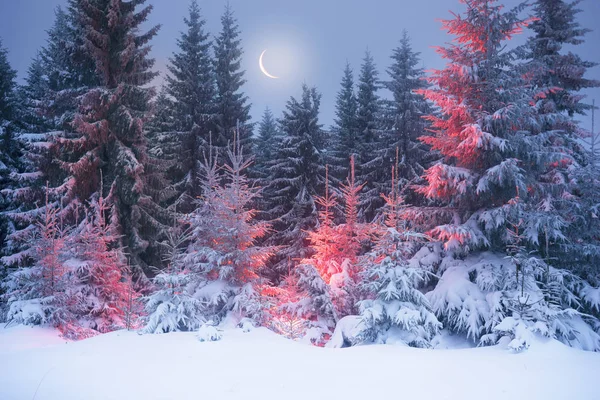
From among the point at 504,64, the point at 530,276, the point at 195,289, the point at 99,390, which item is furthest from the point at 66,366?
the point at 504,64

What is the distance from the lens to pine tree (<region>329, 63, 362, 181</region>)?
22.0 metres

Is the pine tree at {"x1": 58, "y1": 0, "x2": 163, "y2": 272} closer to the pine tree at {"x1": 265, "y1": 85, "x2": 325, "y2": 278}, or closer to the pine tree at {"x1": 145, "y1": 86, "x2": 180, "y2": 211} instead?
the pine tree at {"x1": 145, "y1": 86, "x2": 180, "y2": 211}

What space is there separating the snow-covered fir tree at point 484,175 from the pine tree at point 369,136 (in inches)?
359

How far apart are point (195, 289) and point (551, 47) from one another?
54.5ft

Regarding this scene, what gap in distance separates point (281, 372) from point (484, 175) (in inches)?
305

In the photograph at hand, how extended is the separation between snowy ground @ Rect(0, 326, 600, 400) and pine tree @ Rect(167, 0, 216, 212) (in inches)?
551

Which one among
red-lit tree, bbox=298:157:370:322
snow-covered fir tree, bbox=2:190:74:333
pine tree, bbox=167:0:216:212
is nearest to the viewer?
snow-covered fir tree, bbox=2:190:74:333

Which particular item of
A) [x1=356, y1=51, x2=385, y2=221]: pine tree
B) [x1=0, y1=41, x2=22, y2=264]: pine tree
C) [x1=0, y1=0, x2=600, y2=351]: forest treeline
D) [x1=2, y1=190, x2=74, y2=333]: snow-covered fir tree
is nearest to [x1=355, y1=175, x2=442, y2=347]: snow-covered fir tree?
[x1=0, y1=0, x2=600, y2=351]: forest treeline

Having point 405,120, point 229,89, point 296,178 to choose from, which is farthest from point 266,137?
point 405,120

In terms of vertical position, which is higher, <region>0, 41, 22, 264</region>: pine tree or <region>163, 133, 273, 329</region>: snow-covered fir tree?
<region>0, 41, 22, 264</region>: pine tree

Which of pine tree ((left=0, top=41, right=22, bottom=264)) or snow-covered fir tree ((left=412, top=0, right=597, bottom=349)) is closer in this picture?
snow-covered fir tree ((left=412, top=0, right=597, bottom=349))

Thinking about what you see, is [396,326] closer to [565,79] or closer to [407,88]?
[565,79]

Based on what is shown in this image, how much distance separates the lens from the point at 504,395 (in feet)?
14.5

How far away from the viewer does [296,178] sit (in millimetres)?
20328
